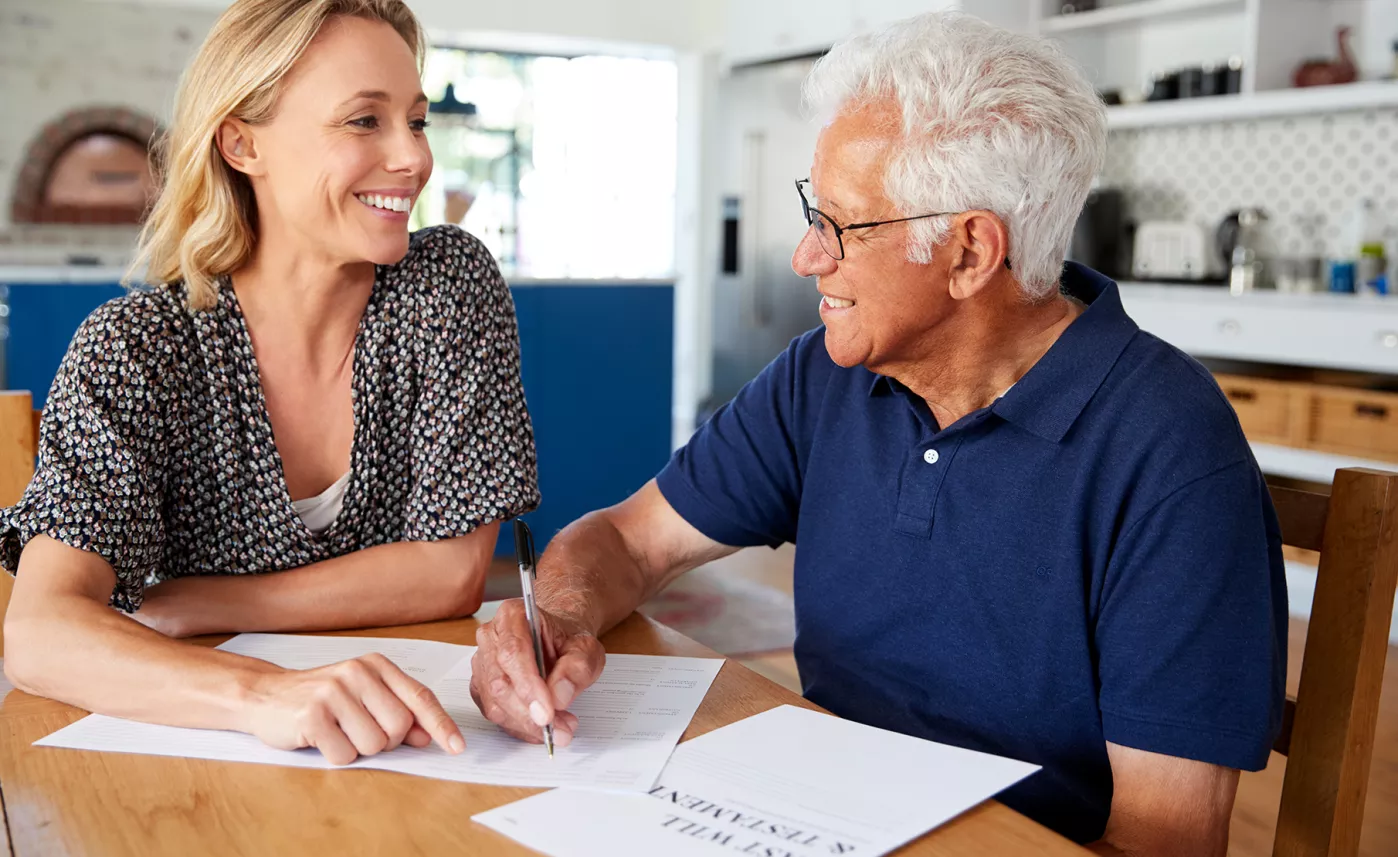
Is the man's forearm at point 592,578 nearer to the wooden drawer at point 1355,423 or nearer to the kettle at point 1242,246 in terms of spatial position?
the wooden drawer at point 1355,423

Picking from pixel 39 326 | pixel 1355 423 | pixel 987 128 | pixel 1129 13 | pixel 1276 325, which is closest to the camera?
pixel 987 128

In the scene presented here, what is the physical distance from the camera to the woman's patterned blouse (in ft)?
A: 4.08

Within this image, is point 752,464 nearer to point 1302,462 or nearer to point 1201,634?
point 1201,634

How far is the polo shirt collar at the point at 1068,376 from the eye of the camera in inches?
46.5

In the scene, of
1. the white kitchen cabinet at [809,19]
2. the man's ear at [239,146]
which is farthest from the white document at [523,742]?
the white kitchen cabinet at [809,19]

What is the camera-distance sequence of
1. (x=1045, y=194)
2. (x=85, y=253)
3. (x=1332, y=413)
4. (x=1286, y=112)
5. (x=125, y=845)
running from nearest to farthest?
1. (x=125, y=845)
2. (x=1045, y=194)
3. (x=1332, y=413)
4. (x=1286, y=112)
5. (x=85, y=253)

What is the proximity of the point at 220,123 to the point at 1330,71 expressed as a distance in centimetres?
400

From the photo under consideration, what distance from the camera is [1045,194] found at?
4.02 ft

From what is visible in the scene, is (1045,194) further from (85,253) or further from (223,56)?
(85,253)

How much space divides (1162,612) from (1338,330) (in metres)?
3.24

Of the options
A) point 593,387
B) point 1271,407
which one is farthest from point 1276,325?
point 593,387

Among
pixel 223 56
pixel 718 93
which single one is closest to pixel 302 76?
pixel 223 56

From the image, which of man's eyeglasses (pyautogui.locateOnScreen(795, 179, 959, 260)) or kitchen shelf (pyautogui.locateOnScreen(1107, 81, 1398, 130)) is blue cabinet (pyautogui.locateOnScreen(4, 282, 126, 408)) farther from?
kitchen shelf (pyautogui.locateOnScreen(1107, 81, 1398, 130))

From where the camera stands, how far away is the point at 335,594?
4.32 ft
